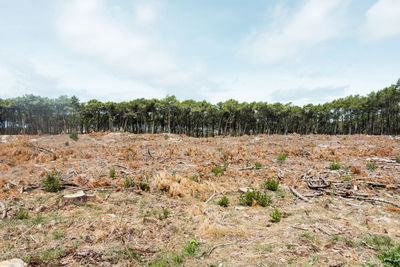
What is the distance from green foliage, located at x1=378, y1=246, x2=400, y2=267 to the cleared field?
0.11 meters

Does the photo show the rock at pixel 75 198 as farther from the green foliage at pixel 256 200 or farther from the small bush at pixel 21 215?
the green foliage at pixel 256 200

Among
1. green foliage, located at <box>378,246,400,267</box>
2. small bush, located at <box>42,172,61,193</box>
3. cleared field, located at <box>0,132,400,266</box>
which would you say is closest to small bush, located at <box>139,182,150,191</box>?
cleared field, located at <box>0,132,400,266</box>

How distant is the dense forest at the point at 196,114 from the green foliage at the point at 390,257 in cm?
5260

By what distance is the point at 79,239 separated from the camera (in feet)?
14.8

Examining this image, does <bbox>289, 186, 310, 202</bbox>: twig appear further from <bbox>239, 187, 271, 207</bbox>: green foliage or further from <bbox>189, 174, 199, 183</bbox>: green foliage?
<bbox>189, 174, 199, 183</bbox>: green foliage

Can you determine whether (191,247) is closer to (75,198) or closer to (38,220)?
(38,220)

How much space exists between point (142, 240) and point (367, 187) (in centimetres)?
849

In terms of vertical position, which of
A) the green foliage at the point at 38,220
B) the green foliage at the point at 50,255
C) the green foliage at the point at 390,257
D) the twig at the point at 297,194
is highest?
the green foliage at the point at 390,257

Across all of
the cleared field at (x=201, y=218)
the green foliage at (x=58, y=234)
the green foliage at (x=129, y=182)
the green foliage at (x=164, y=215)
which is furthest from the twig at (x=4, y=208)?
the green foliage at (x=164, y=215)

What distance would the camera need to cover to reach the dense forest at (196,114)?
55875 mm

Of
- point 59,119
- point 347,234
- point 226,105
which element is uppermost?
point 226,105

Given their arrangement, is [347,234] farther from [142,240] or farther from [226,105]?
[226,105]

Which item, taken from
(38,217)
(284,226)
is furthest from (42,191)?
(284,226)

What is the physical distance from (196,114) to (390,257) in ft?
193
